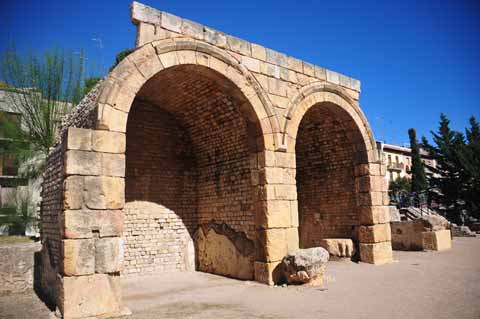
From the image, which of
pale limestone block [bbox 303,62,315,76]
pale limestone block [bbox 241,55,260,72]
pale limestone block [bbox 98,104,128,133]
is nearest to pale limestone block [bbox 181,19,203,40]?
pale limestone block [bbox 241,55,260,72]

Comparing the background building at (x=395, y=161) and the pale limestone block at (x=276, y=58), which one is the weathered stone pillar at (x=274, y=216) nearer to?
the pale limestone block at (x=276, y=58)

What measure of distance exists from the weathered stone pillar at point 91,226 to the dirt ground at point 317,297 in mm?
641

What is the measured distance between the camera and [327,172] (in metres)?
9.76

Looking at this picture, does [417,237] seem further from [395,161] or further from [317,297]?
[395,161]

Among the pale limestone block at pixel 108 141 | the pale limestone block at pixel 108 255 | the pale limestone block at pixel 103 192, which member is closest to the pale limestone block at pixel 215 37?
the pale limestone block at pixel 108 141

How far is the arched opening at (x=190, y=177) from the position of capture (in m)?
7.05

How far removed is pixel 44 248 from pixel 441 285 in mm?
6924

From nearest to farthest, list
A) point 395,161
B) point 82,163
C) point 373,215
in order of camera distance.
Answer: point 82,163 → point 373,215 → point 395,161

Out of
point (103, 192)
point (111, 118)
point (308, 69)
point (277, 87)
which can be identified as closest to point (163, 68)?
point (111, 118)

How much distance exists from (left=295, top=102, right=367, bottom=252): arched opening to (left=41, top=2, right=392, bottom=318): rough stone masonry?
0.03 metres

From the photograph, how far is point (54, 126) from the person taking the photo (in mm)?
13008

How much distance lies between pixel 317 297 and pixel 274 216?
171 cm

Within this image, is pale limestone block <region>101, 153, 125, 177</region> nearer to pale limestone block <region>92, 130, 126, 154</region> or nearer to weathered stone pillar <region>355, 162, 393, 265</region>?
pale limestone block <region>92, 130, 126, 154</region>

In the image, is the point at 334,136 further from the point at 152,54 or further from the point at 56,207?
the point at 56,207
